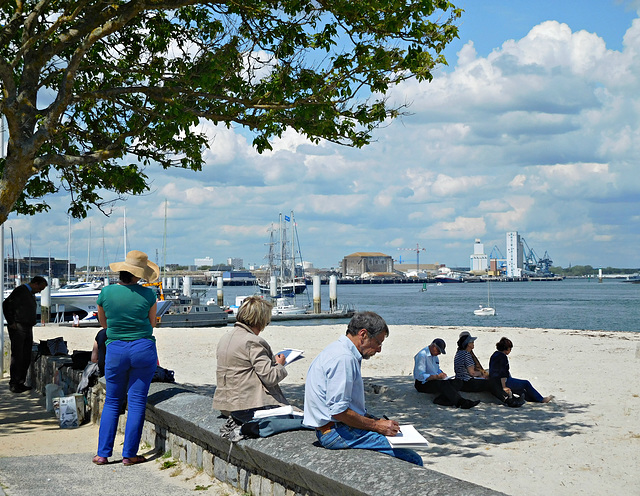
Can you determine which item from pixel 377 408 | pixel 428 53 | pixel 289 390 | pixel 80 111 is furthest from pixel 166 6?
pixel 289 390

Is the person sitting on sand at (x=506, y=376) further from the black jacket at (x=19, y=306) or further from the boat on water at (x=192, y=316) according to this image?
the boat on water at (x=192, y=316)

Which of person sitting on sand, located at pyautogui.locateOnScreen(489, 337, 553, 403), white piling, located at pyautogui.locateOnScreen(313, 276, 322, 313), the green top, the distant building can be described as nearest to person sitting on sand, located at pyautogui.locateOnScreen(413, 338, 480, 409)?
person sitting on sand, located at pyautogui.locateOnScreen(489, 337, 553, 403)

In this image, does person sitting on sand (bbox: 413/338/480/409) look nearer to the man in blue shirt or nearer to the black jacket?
the black jacket

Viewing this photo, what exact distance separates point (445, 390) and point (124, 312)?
610 centimetres

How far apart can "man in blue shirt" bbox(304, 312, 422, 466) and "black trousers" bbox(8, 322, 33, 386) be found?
278 inches

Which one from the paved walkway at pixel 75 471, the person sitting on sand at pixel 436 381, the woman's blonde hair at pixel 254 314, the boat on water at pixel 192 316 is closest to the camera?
the paved walkway at pixel 75 471

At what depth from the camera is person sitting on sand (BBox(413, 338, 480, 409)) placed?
34.5ft

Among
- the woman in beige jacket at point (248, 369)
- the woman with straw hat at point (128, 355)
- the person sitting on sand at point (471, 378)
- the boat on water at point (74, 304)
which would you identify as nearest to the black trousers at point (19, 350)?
the woman with straw hat at point (128, 355)

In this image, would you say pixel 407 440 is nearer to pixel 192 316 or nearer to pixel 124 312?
pixel 124 312

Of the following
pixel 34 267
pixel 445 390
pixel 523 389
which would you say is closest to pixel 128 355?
pixel 445 390

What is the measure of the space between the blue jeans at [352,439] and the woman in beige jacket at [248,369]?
0.96 metres

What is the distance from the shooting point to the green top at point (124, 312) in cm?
588

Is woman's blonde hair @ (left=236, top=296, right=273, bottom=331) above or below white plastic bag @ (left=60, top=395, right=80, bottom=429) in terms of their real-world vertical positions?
above

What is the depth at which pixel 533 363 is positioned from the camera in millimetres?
16703
